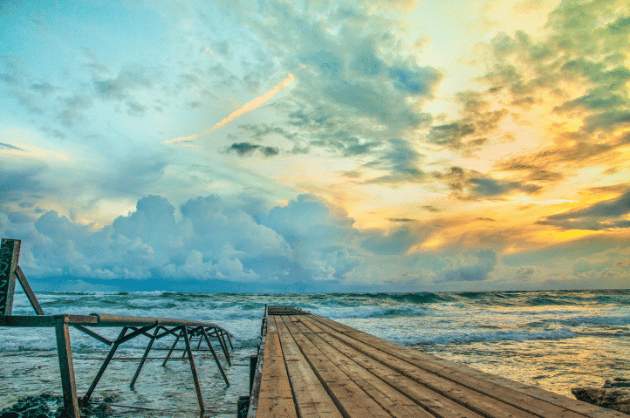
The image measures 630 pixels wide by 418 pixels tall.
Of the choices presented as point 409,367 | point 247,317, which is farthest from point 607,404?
point 247,317

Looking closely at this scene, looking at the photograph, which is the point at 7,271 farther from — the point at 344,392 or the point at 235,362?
the point at 235,362

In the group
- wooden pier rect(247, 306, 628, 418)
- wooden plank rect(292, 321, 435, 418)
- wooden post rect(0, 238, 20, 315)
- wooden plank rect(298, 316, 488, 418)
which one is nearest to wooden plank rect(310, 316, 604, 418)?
wooden pier rect(247, 306, 628, 418)

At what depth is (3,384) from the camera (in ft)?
27.2

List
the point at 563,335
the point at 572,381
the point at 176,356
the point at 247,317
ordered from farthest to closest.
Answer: the point at 247,317 < the point at 563,335 < the point at 176,356 < the point at 572,381

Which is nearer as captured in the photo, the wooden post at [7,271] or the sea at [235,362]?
the wooden post at [7,271]

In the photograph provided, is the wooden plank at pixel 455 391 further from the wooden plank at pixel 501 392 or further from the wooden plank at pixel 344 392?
the wooden plank at pixel 344 392

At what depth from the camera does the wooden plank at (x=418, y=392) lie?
3.04 meters

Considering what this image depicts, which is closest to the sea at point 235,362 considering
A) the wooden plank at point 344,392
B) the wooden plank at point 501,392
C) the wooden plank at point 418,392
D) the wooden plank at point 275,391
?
the wooden plank at point 275,391

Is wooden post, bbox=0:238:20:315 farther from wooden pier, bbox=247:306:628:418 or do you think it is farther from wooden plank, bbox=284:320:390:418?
wooden plank, bbox=284:320:390:418

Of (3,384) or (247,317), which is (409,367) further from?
(247,317)

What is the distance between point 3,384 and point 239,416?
770cm

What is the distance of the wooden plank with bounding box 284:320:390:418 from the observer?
3037 mm

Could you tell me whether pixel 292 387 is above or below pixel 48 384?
above

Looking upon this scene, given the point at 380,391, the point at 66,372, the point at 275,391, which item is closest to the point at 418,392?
the point at 380,391
